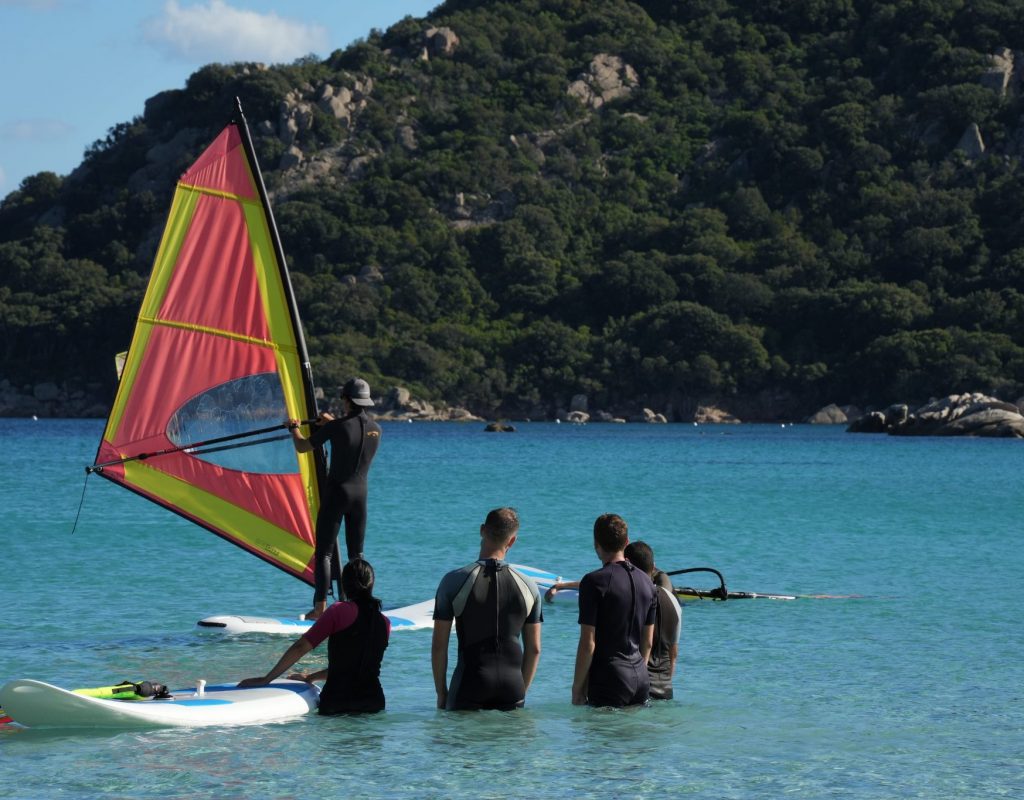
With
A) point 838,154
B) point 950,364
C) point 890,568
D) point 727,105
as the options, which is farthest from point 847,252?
point 890,568

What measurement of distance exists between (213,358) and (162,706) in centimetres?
409

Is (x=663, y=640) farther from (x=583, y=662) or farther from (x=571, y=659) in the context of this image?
(x=571, y=659)

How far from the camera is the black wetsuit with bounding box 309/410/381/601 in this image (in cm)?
1292

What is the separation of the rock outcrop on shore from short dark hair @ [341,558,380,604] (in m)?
89.9

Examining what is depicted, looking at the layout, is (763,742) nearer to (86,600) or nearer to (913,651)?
(913,651)

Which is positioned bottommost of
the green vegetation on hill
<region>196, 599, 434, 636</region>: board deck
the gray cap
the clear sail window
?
<region>196, 599, 434, 636</region>: board deck

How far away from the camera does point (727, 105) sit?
550ft

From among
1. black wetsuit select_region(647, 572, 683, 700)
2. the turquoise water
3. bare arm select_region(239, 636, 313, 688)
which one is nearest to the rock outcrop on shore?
the turquoise water

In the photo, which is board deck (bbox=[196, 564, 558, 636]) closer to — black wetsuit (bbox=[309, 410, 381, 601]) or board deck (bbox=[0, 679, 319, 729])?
black wetsuit (bbox=[309, 410, 381, 601])

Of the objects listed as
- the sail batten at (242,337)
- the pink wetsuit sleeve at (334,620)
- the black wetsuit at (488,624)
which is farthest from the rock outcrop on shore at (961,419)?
the pink wetsuit sleeve at (334,620)

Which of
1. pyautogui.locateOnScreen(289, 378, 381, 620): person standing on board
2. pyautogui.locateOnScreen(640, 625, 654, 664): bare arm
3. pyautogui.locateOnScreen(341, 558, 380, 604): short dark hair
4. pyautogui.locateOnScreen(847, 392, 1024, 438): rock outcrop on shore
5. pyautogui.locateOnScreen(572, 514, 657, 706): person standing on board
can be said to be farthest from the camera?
pyautogui.locateOnScreen(847, 392, 1024, 438): rock outcrop on shore

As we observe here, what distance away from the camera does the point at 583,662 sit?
9852 millimetres

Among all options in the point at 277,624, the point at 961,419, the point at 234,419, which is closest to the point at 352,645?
the point at 234,419

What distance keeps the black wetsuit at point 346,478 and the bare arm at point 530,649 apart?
10.1 ft
